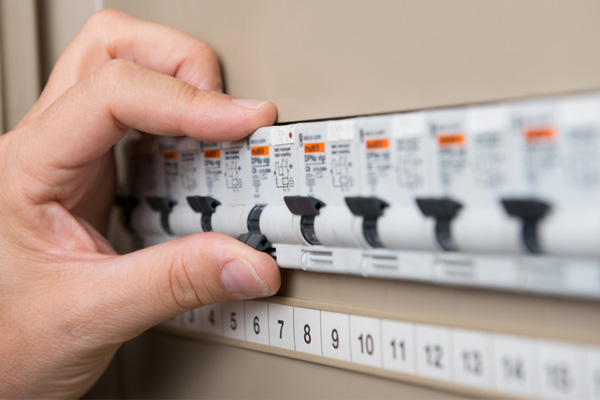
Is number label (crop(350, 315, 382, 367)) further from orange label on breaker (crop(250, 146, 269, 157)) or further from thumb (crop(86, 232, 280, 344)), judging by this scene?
orange label on breaker (crop(250, 146, 269, 157))

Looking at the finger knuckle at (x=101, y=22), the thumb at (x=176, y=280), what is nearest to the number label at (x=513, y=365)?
the thumb at (x=176, y=280)

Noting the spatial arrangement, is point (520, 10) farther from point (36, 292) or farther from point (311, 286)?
point (36, 292)

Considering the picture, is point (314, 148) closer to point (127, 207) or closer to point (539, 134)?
point (539, 134)

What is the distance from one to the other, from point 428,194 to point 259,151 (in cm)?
27

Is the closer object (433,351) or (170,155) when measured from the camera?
(433,351)

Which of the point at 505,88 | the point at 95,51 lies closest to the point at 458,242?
the point at 505,88

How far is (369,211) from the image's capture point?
66 cm

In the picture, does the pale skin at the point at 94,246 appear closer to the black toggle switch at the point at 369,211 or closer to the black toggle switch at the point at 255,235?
the black toggle switch at the point at 255,235

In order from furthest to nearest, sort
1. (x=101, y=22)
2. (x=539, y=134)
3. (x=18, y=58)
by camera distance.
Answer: (x=18, y=58)
(x=101, y=22)
(x=539, y=134)

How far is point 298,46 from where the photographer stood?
0.78 meters

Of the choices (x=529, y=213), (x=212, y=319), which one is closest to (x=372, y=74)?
(x=529, y=213)

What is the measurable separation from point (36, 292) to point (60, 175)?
0.61 feet

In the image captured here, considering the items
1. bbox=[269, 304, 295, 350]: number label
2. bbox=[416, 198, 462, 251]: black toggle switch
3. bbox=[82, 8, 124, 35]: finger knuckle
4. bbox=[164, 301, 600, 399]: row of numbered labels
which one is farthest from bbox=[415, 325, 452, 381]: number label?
bbox=[82, 8, 124, 35]: finger knuckle

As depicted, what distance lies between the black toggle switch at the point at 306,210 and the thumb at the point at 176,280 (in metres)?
0.07
